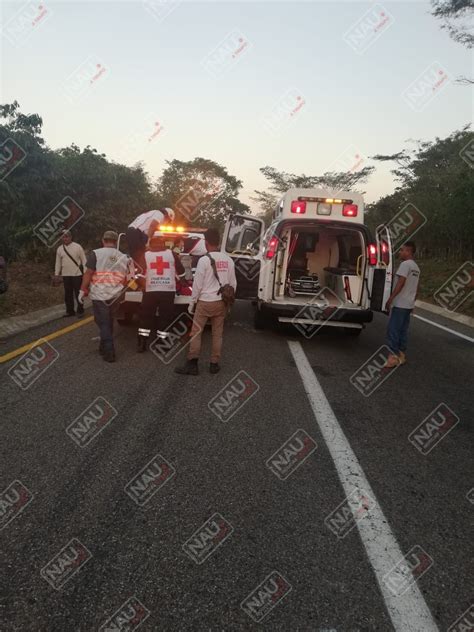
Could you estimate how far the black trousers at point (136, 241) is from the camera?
24.4 feet

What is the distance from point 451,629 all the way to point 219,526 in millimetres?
1255

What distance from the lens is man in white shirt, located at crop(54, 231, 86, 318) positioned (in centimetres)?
862

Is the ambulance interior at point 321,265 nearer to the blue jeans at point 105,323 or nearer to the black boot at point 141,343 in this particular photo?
the black boot at point 141,343

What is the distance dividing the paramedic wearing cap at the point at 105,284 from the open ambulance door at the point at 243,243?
260 cm

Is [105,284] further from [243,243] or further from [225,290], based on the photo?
[243,243]

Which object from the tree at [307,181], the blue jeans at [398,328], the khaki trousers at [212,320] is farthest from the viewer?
the tree at [307,181]

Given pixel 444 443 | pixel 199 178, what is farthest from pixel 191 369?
pixel 199 178

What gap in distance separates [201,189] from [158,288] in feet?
174

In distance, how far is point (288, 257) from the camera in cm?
827

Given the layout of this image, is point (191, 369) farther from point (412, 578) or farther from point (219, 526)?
point (412, 578)

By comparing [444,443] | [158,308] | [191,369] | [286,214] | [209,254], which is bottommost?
[444,443]

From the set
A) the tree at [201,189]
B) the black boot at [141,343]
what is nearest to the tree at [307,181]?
the tree at [201,189]

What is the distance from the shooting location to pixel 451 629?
1966 mm

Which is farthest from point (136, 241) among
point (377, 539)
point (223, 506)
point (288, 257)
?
point (377, 539)
